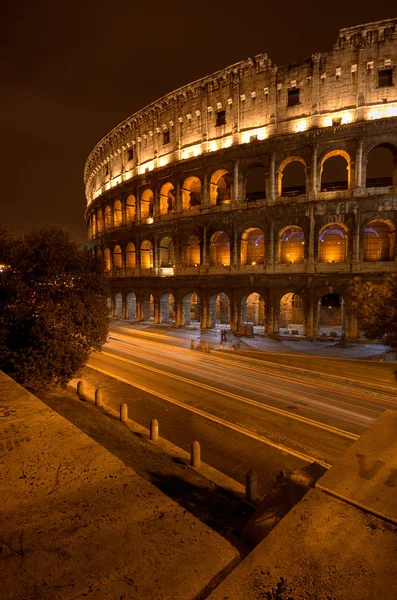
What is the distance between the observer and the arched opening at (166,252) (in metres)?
34.2

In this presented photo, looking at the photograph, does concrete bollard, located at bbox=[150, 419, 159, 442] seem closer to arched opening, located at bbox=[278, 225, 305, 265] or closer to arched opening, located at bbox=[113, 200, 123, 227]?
arched opening, located at bbox=[278, 225, 305, 265]

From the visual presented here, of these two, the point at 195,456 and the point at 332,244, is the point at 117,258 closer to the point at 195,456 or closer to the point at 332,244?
the point at 332,244

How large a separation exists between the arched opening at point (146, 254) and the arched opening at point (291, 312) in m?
15.9

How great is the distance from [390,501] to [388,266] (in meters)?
23.1

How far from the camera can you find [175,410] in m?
11.8

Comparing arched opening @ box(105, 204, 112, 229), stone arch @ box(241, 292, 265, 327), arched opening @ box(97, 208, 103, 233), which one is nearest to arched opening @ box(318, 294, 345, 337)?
stone arch @ box(241, 292, 265, 327)

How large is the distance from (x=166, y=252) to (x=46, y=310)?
2663 cm

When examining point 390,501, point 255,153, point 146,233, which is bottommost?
point 390,501

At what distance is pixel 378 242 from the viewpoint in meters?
25.8

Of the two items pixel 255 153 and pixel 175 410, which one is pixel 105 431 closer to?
pixel 175 410

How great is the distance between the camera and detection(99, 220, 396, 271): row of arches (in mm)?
25672

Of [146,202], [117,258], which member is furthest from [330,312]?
[117,258]

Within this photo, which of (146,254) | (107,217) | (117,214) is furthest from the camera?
(107,217)

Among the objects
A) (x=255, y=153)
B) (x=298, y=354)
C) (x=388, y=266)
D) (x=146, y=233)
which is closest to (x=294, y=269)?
(x=388, y=266)
